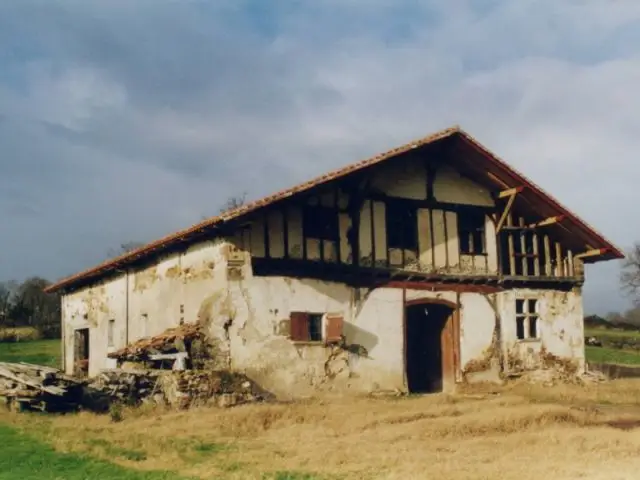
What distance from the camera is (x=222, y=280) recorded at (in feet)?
59.8

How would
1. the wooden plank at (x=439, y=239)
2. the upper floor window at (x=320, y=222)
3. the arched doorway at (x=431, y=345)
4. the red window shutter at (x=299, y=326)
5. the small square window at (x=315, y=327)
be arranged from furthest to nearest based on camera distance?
the arched doorway at (x=431, y=345)
the wooden plank at (x=439, y=239)
the upper floor window at (x=320, y=222)
the small square window at (x=315, y=327)
the red window shutter at (x=299, y=326)

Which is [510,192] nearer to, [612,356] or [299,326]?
[299,326]

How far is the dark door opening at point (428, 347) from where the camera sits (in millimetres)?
22078

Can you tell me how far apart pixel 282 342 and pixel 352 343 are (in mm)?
2071

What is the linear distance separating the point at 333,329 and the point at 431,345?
4.71 meters

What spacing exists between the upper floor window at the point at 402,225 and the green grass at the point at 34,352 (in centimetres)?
1887

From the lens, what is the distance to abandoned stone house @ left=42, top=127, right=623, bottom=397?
60.9ft

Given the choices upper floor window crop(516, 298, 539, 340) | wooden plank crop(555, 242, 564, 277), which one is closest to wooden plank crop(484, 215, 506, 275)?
upper floor window crop(516, 298, 539, 340)

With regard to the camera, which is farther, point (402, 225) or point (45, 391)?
point (402, 225)

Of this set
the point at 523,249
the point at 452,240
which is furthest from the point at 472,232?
the point at 523,249

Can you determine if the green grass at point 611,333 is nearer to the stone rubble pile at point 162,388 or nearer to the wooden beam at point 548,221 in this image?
the wooden beam at point 548,221

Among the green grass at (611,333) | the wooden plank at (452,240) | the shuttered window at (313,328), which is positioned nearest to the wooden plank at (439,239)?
the wooden plank at (452,240)

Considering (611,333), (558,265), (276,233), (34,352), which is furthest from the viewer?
(611,333)

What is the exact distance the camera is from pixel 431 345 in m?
22.8
